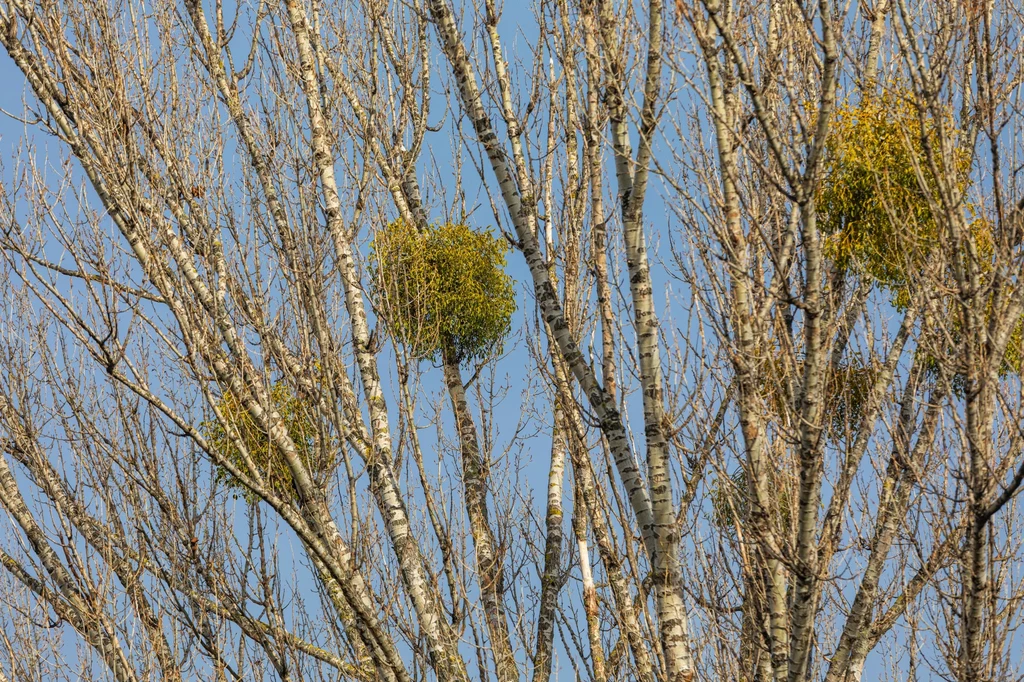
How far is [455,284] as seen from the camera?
25.2ft

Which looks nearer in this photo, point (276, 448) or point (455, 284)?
point (276, 448)

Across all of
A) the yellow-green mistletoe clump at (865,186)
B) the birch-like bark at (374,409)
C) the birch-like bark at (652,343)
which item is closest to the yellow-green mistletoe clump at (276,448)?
the birch-like bark at (374,409)

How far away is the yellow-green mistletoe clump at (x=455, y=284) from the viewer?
7.41 metres

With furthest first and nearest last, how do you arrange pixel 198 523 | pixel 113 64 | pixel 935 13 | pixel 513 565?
pixel 513 565
pixel 198 523
pixel 113 64
pixel 935 13

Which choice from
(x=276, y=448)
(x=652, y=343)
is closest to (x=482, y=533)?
(x=276, y=448)

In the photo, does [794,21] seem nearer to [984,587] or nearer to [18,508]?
[984,587]

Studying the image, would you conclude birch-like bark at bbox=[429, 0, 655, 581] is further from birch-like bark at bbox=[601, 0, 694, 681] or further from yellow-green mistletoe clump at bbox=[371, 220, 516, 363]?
yellow-green mistletoe clump at bbox=[371, 220, 516, 363]

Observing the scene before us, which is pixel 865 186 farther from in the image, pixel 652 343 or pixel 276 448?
pixel 276 448

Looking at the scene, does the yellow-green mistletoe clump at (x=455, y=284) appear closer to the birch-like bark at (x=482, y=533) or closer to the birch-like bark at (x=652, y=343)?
the birch-like bark at (x=482, y=533)

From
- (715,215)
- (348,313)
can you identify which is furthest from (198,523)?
(715,215)

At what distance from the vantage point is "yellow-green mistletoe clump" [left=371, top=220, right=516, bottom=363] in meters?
7.41

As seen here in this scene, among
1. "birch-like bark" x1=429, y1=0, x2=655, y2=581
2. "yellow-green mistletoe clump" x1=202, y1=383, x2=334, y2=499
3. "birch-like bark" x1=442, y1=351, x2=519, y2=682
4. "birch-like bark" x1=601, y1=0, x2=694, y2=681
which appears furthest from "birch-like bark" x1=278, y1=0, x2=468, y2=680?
"birch-like bark" x1=601, y1=0, x2=694, y2=681

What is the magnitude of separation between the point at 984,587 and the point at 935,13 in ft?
9.53

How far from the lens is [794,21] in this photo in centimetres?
641
